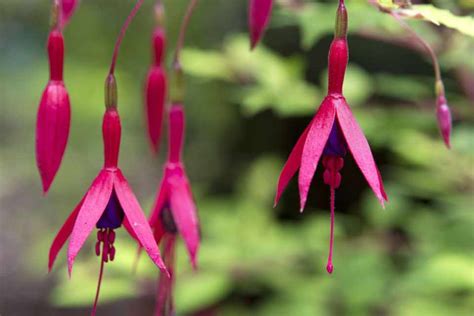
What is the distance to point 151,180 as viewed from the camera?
10.2 feet

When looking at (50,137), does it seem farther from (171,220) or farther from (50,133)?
(171,220)

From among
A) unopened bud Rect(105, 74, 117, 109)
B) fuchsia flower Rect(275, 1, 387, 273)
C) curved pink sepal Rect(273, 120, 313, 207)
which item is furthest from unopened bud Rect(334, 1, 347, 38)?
unopened bud Rect(105, 74, 117, 109)

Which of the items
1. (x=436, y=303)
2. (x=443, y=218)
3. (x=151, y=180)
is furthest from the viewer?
(x=151, y=180)

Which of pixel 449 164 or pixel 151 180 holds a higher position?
pixel 449 164

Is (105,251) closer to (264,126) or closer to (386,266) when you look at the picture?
(386,266)

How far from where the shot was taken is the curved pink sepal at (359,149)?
1.86 feet

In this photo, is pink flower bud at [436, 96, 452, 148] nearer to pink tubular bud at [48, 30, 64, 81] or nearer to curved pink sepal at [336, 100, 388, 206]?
curved pink sepal at [336, 100, 388, 206]

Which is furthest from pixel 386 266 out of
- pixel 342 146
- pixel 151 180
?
pixel 151 180

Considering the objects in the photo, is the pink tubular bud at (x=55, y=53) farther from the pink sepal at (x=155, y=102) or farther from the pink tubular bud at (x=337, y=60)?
the pink tubular bud at (x=337, y=60)

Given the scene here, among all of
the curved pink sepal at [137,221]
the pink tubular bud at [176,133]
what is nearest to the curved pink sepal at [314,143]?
the curved pink sepal at [137,221]

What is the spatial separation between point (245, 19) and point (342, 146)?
2.23 meters

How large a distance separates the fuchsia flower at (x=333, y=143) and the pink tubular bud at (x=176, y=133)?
22 cm

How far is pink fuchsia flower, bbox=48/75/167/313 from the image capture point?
0.59 meters

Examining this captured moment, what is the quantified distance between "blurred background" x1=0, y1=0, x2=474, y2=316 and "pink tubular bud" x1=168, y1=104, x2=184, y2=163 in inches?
7.5
